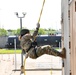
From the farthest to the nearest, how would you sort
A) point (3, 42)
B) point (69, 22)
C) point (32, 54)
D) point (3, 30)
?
point (3, 30)
point (3, 42)
point (32, 54)
point (69, 22)

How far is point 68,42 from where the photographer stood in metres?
4.88

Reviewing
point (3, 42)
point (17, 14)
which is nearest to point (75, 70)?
point (17, 14)

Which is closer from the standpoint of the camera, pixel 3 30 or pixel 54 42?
pixel 54 42

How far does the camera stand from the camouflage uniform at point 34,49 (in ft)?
17.5

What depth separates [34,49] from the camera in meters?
5.49

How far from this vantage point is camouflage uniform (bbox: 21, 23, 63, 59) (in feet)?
17.5

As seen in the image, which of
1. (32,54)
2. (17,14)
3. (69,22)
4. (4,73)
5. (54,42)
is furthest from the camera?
(54,42)

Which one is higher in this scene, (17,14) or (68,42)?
(17,14)

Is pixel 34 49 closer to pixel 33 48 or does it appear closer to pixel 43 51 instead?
pixel 33 48

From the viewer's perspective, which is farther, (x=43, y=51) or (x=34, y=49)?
(x=34, y=49)

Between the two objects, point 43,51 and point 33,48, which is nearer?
point 43,51

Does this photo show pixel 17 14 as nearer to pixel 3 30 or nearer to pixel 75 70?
pixel 75 70

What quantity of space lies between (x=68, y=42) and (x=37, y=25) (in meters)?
0.93

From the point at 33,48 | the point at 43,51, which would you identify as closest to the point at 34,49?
the point at 33,48
